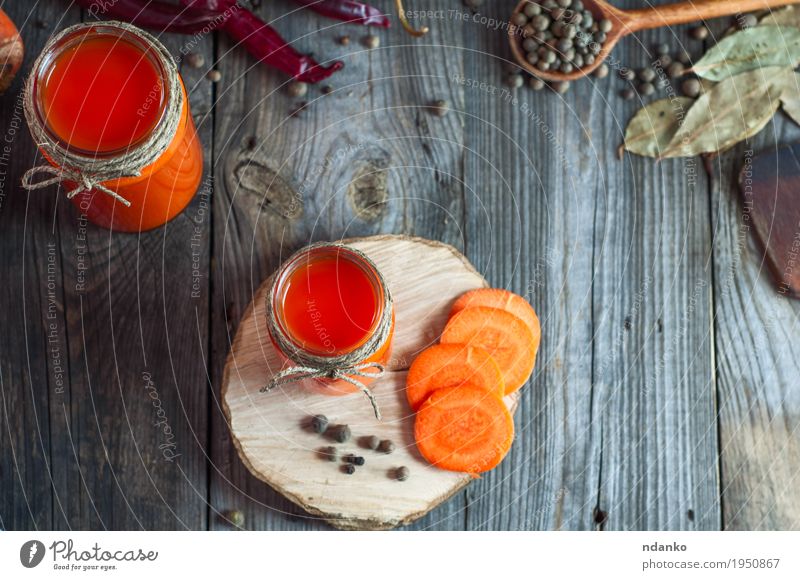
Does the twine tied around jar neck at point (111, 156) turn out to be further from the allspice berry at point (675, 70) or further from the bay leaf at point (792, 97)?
the bay leaf at point (792, 97)

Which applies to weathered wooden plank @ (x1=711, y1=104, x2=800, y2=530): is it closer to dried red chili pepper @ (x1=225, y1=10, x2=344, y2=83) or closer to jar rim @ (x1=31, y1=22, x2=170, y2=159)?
dried red chili pepper @ (x1=225, y1=10, x2=344, y2=83)

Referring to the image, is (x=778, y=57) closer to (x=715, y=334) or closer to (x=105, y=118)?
(x=715, y=334)

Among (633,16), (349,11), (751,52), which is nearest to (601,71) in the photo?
(633,16)

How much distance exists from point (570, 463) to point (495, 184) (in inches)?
13.6

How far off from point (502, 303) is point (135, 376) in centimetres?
43

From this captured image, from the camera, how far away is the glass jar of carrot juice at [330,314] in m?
0.75

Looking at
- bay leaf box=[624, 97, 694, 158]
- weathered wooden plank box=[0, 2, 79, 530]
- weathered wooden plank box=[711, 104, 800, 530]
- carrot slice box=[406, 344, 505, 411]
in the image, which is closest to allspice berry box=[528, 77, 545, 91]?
bay leaf box=[624, 97, 694, 158]

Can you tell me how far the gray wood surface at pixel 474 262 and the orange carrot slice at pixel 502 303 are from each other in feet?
0.11

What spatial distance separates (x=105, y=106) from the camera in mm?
752

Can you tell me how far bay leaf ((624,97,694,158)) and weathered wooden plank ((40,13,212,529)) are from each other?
20.9 inches

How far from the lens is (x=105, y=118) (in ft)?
2.46

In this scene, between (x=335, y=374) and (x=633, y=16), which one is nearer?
(x=335, y=374)

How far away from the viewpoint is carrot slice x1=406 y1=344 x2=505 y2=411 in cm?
86

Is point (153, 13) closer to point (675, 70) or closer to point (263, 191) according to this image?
point (263, 191)
